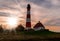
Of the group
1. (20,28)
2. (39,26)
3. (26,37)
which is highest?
(39,26)

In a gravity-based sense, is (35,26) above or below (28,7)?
below

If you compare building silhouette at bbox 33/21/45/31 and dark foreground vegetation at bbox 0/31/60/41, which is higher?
building silhouette at bbox 33/21/45/31

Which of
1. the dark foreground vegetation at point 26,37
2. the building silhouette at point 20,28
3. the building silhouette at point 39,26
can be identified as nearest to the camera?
the dark foreground vegetation at point 26,37

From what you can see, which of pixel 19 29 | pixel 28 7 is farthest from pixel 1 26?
pixel 28 7

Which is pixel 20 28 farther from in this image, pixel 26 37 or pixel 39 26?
pixel 26 37

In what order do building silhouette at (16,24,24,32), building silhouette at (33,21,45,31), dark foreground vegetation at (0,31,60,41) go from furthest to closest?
building silhouette at (33,21,45,31), building silhouette at (16,24,24,32), dark foreground vegetation at (0,31,60,41)

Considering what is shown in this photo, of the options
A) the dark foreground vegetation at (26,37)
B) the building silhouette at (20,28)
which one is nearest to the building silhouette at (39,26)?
the building silhouette at (20,28)

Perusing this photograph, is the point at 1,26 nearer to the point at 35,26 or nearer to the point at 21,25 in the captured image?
the point at 21,25

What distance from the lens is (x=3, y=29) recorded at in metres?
69.9

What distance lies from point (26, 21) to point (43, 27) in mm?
6665

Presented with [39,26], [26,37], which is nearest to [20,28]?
[39,26]

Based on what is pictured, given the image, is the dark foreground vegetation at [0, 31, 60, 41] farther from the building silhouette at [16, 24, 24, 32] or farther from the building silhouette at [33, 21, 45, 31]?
the building silhouette at [33, 21, 45, 31]

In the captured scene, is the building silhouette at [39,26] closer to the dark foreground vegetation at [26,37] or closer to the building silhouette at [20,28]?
the building silhouette at [20,28]

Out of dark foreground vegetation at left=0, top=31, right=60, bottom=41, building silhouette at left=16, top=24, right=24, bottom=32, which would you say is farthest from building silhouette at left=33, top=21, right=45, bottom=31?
dark foreground vegetation at left=0, top=31, right=60, bottom=41
